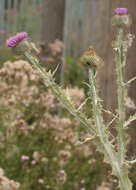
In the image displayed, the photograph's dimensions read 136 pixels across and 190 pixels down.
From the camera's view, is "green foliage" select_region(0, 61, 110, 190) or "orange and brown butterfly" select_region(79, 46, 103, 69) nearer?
"orange and brown butterfly" select_region(79, 46, 103, 69)

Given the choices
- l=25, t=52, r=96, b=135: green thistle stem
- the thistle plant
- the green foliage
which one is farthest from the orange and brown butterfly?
the green foliage

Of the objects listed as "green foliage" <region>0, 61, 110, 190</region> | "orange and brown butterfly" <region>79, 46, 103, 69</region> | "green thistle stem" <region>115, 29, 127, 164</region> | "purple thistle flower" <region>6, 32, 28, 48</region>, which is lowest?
"green foliage" <region>0, 61, 110, 190</region>

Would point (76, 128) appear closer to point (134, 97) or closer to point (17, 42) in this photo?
point (134, 97)

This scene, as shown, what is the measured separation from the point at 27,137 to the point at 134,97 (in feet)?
3.03

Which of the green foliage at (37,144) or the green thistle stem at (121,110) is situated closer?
the green thistle stem at (121,110)

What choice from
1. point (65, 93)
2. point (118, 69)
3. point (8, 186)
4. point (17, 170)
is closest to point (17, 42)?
point (65, 93)

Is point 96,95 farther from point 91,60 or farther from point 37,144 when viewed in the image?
point 37,144

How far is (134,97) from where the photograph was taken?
3.05 m

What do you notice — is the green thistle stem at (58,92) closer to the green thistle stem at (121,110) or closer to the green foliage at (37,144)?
the green thistle stem at (121,110)

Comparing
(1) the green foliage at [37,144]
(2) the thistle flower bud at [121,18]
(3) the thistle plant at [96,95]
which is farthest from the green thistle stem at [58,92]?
(1) the green foliage at [37,144]

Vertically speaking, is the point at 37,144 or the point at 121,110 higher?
the point at 121,110

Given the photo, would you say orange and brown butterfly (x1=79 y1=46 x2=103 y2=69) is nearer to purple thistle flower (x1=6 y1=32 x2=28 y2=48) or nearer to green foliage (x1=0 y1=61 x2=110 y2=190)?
purple thistle flower (x1=6 y1=32 x2=28 y2=48)

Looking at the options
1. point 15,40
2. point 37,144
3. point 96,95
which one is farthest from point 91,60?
point 37,144

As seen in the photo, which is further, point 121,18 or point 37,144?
point 37,144
